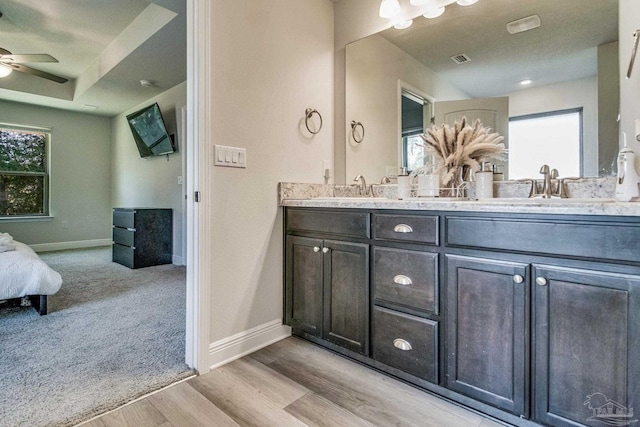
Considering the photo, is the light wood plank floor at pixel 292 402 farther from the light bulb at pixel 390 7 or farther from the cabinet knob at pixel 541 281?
the light bulb at pixel 390 7

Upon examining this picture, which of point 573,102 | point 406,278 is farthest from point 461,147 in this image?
point 406,278

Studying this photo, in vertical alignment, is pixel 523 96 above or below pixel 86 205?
above

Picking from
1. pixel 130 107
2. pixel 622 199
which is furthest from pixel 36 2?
pixel 622 199

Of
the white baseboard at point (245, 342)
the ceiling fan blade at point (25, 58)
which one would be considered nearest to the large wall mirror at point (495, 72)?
the white baseboard at point (245, 342)

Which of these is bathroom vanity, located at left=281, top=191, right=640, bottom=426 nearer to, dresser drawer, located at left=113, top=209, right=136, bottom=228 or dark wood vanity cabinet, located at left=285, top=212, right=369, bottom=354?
dark wood vanity cabinet, located at left=285, top=212, right=369, bottom=354

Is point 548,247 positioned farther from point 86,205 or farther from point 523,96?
point 86,205

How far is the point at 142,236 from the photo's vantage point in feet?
13.7

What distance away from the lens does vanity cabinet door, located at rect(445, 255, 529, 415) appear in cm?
119

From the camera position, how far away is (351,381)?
1.58m

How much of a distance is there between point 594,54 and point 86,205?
7.23 meters

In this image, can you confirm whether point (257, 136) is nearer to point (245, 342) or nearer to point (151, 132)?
point (245, 342)

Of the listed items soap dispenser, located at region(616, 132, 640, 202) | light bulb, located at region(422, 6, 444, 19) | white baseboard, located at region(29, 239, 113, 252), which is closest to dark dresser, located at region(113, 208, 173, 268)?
white baseboard, located at region(29, 239, 113, 252)

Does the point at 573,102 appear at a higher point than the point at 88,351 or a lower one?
higher

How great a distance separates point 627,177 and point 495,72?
0.89 metres
